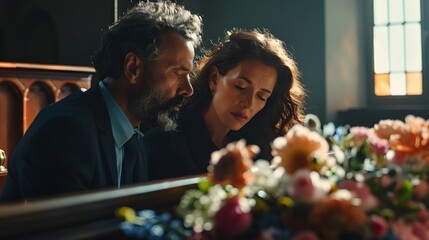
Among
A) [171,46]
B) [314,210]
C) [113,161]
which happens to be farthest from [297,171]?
[171,46]

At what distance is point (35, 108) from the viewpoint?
11.9 feet

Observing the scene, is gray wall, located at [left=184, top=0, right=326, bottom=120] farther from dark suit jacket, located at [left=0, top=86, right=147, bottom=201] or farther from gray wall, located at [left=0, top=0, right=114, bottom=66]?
dark suit jacket, located at [left=0, top=86, right=147, bottom=201]

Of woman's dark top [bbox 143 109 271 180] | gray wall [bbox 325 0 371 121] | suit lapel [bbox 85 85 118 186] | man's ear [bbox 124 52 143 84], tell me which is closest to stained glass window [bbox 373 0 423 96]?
gray wall [bbox 325 0 371 121]

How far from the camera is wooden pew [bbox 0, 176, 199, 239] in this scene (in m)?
0.73

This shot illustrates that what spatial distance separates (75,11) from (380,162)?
177 inches

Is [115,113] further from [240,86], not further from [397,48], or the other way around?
[397,48]

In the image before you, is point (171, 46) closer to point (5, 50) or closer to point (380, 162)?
point (380, 162)

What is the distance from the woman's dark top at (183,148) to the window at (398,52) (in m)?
2.23

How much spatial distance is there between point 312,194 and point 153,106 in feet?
5.00

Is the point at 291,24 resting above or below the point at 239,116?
above

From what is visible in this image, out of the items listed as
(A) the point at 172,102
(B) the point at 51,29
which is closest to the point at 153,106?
(A) the point at 172,102

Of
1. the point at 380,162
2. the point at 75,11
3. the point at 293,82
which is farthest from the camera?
the point at 75,11

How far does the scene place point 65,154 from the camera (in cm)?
173

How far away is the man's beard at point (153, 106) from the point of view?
2.16 meters
